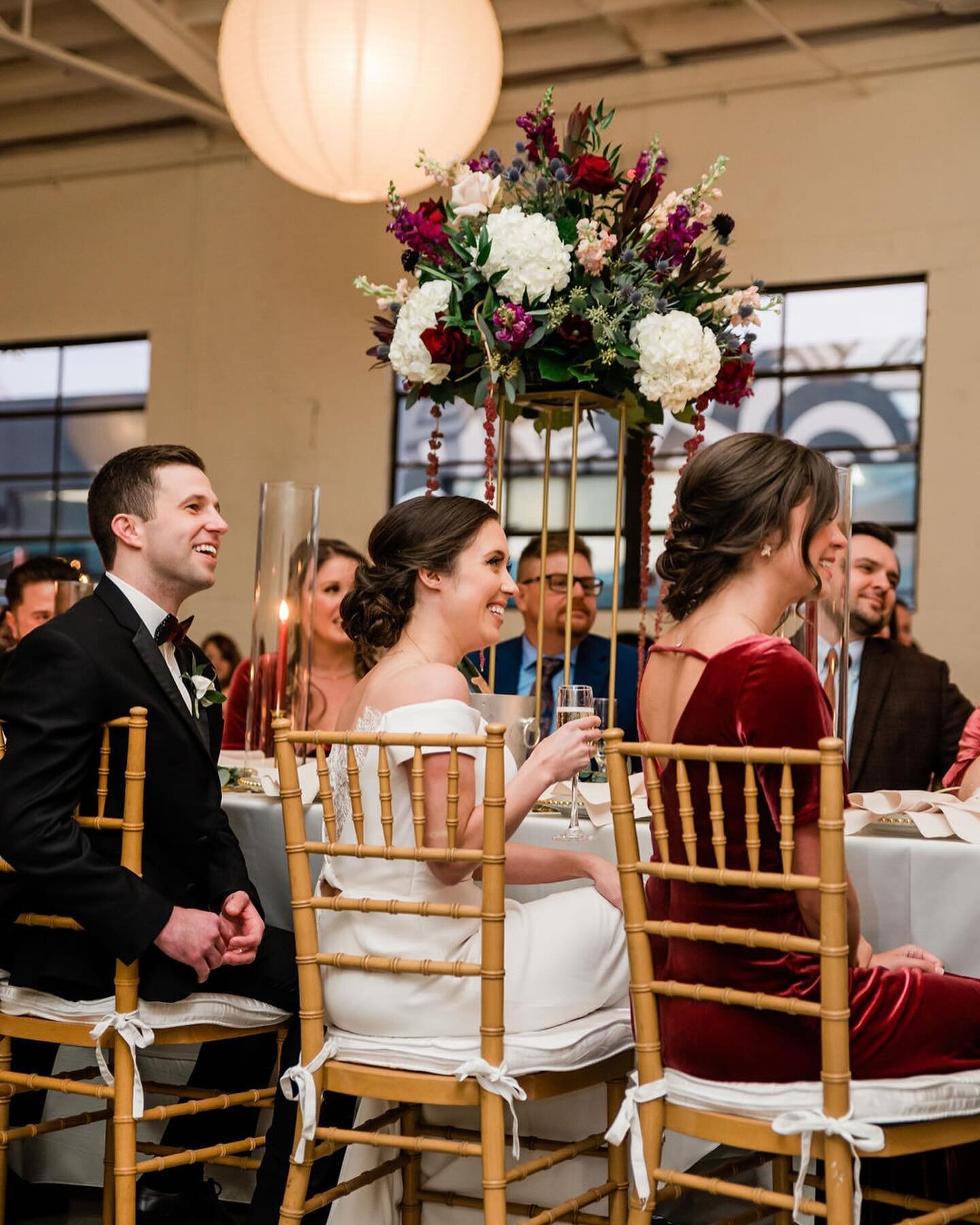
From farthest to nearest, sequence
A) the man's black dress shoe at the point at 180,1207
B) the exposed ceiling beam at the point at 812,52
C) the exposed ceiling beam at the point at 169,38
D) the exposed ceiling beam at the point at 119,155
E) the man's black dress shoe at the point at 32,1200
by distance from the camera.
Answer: the exposed ceiling beam at the point at 119,155, the exposed ceiling beam at the point at 169,38, the exposed ceiling beam at the point at 812,52, the man's black dress shoe at the point at 32,1200, the man's black dress shoe at the point at 180,1207

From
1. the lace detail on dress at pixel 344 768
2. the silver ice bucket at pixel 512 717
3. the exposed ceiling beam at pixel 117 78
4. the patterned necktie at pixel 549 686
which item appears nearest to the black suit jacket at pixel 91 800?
the lace detail on dress at pixel 344 768

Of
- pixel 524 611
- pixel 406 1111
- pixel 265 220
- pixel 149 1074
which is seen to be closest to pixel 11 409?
pixel 265 220

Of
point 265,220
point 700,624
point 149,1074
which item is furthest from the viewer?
point 265,220

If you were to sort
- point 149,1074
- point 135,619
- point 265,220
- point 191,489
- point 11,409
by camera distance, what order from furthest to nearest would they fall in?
point 11,409
point 265,220
point 149,1074
point 191,489
point 135,619

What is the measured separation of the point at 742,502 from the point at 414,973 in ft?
2.69

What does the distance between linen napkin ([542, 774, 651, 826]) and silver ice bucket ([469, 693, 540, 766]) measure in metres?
0.10

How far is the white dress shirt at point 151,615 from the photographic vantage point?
7.67 feet

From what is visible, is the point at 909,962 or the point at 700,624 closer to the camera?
the point at 909,962

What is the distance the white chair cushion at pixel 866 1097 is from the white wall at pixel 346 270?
4.87m

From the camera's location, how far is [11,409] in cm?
894

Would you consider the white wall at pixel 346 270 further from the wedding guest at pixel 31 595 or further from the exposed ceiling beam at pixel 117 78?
the wedding guest at pixel 31 595

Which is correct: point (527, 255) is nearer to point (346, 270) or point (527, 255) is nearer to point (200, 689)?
point (200, 689)

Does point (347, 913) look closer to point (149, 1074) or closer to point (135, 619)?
point (135, 619)

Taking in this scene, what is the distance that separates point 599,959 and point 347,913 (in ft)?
1.25
